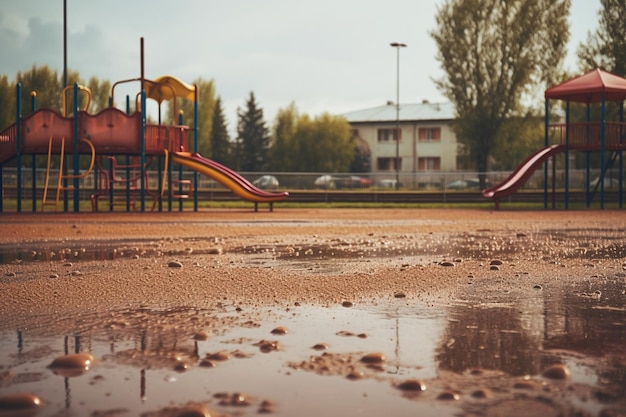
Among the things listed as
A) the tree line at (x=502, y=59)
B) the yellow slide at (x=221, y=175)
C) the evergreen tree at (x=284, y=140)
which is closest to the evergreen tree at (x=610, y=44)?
the tree line at (x=502, y=59)

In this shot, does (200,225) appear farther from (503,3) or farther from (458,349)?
(503,3)

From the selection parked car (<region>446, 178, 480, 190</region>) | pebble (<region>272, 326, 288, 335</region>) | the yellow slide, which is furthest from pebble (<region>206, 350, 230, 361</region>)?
parked car (<region>446, 178, 480, 190</region>)

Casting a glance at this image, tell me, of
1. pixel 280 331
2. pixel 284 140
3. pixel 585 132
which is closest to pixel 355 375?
pixel 280 331

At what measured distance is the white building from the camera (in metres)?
75.4

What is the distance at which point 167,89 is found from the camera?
28016 mm

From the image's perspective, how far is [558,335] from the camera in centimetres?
475

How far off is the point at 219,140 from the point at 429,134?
22076mm

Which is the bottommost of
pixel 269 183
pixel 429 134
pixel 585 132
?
pixel 269 183

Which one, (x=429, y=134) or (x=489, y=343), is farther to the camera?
(x=429, y=134)

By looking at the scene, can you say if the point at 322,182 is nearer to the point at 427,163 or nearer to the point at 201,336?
the point at 427,163

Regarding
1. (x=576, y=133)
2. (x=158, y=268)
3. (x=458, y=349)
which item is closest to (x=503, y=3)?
(x=576, y=133)

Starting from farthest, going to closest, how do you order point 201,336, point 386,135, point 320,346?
point 386,135
point 201,336
point 320,346

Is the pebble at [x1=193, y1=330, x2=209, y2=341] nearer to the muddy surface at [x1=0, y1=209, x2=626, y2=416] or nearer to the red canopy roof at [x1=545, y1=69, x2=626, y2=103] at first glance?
the muddy surface at [x1=0, y1=209, x2=626, y2=416]

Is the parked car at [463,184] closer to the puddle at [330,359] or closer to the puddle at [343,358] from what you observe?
the puddle at [343,358]
